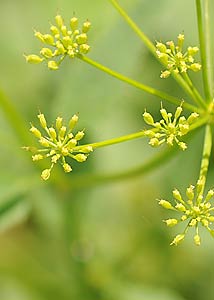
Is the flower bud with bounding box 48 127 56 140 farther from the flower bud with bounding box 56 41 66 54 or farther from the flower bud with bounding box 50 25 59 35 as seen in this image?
the flower bud with bounding box 50 25 59 35

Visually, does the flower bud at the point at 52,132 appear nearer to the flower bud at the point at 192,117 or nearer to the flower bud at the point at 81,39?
the flower bud at the point at 81,39

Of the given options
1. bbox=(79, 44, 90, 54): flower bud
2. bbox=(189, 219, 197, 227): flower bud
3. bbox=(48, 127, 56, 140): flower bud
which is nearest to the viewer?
bbox=(189, 219, 197, 227): flower bud

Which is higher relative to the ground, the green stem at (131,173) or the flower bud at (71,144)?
the green stem at (131,173)

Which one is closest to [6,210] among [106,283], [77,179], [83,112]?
[77,179]

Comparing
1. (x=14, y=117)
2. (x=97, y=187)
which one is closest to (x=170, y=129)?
(x=14, y=117)

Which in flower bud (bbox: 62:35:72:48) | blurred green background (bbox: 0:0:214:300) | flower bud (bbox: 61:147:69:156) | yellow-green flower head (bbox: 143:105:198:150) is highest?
blurred green background (bbox: 0:0:214:300)

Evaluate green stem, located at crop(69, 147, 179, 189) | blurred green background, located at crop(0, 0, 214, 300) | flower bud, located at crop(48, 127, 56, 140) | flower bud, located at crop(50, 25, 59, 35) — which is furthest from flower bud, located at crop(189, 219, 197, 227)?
blurred green background, located at crop(0, 0, 214, 300)

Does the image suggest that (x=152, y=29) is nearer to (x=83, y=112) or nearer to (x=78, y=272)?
(x=83, y=112)

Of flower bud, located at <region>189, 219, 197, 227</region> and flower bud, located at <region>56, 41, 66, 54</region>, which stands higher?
flower bud, located at <region>56, 41, 66, 54</region>

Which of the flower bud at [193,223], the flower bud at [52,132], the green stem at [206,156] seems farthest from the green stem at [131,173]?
the flower bud at [52,132]

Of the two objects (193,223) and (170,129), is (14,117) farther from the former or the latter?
(193,223)
